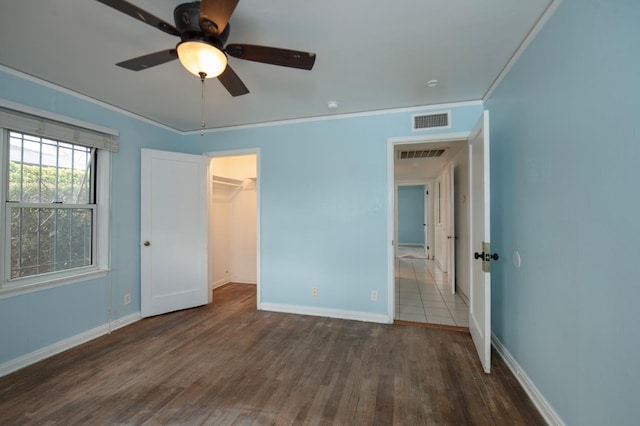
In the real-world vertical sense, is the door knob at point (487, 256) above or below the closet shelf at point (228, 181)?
below

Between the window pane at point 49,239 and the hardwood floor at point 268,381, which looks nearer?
the hardwood floor at point 268,381

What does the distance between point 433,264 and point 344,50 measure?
6.10 meters

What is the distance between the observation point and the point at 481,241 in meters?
2.21

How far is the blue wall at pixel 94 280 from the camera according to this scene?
218cm

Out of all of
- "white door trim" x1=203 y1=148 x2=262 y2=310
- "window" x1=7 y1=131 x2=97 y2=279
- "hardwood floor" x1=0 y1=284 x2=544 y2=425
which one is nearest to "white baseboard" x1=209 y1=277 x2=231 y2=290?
"white door trim" x1=203 y1=148 x2=262 y2=310

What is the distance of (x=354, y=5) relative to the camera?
153 centimetres

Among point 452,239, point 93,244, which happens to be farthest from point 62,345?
point 452,239

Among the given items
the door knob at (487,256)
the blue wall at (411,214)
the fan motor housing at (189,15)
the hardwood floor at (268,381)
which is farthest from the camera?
the blue wall at (411,214)

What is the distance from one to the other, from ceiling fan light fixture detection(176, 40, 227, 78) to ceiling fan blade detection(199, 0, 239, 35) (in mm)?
90

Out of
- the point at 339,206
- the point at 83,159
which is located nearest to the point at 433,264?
the point at 339,206

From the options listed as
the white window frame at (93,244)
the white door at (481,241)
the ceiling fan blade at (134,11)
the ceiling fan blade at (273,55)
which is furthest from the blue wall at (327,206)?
the ceiling fan blade at (134,11)

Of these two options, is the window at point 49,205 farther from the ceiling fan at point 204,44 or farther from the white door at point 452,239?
the white door at point 452,239

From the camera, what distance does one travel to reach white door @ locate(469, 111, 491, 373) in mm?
2053

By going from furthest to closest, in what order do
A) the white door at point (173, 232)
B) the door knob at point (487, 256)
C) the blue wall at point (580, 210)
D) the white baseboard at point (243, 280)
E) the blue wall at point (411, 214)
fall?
the blue wall at point (411, 214) → the white baseboard at point (243, 280) → the white door at point (173, 232) → the door knob at point (487, 256) → the blue wall at point (580, 210)
